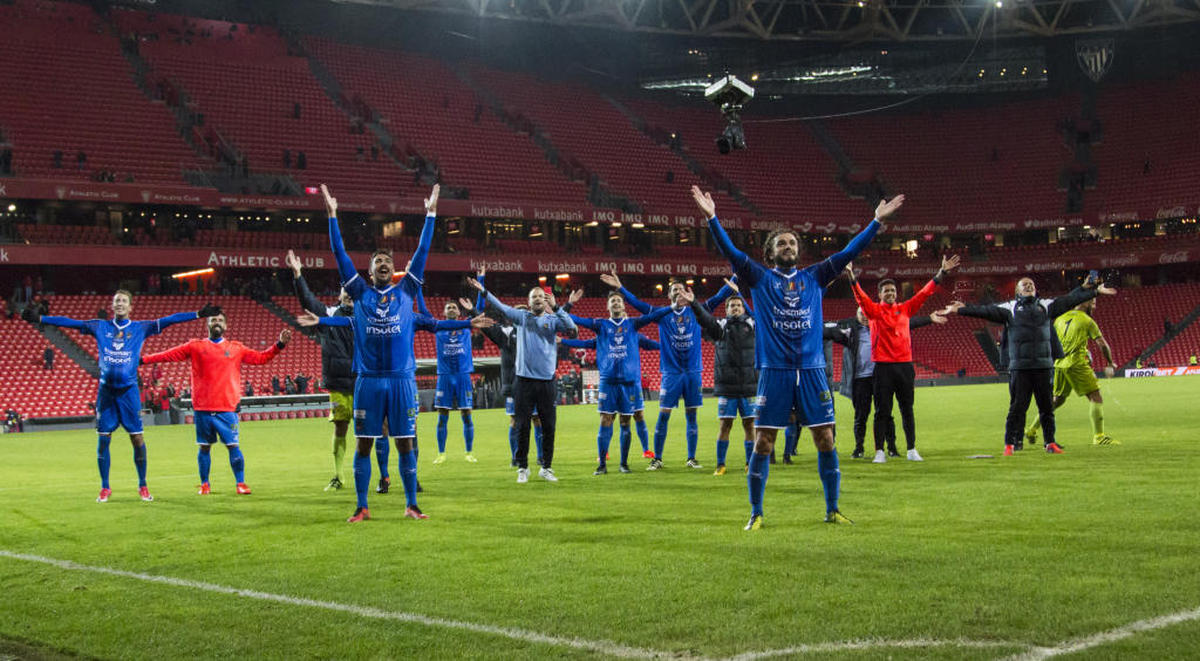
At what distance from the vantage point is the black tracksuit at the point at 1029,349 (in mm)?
14664

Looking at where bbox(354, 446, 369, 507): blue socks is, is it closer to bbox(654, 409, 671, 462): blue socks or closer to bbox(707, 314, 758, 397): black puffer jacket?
bbox(707, 314, 758, 397): black puffer jacket

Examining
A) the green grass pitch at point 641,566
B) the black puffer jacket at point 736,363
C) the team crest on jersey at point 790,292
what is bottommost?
the green grass pitch at point 641,566

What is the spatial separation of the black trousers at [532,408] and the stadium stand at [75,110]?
36.1m

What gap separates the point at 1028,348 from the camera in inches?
579

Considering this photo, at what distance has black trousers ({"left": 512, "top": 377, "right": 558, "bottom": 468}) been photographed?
13.3 metres

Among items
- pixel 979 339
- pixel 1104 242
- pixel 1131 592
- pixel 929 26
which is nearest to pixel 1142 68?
pixel 1104 242

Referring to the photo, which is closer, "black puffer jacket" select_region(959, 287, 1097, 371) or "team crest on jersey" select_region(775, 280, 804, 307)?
"team crest on jersey" select_region(775, 280, 804, 307)

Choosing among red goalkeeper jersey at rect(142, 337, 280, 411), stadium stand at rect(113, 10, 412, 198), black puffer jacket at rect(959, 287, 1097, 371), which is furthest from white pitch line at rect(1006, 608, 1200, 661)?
stadium stand at rect(113, 10, 412, 198)

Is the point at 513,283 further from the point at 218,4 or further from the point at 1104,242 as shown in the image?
the point at 1104,242

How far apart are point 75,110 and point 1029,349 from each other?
44.0m

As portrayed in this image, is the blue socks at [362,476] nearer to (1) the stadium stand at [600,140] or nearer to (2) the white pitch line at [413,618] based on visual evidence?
(2) the white pitch line at [413,618]

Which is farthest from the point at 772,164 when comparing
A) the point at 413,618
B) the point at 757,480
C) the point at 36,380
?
the point at 413,618

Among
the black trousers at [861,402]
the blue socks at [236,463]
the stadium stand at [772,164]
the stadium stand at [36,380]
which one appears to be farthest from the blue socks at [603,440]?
the stadium stand at [772,164]

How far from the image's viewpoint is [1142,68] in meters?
64.0
